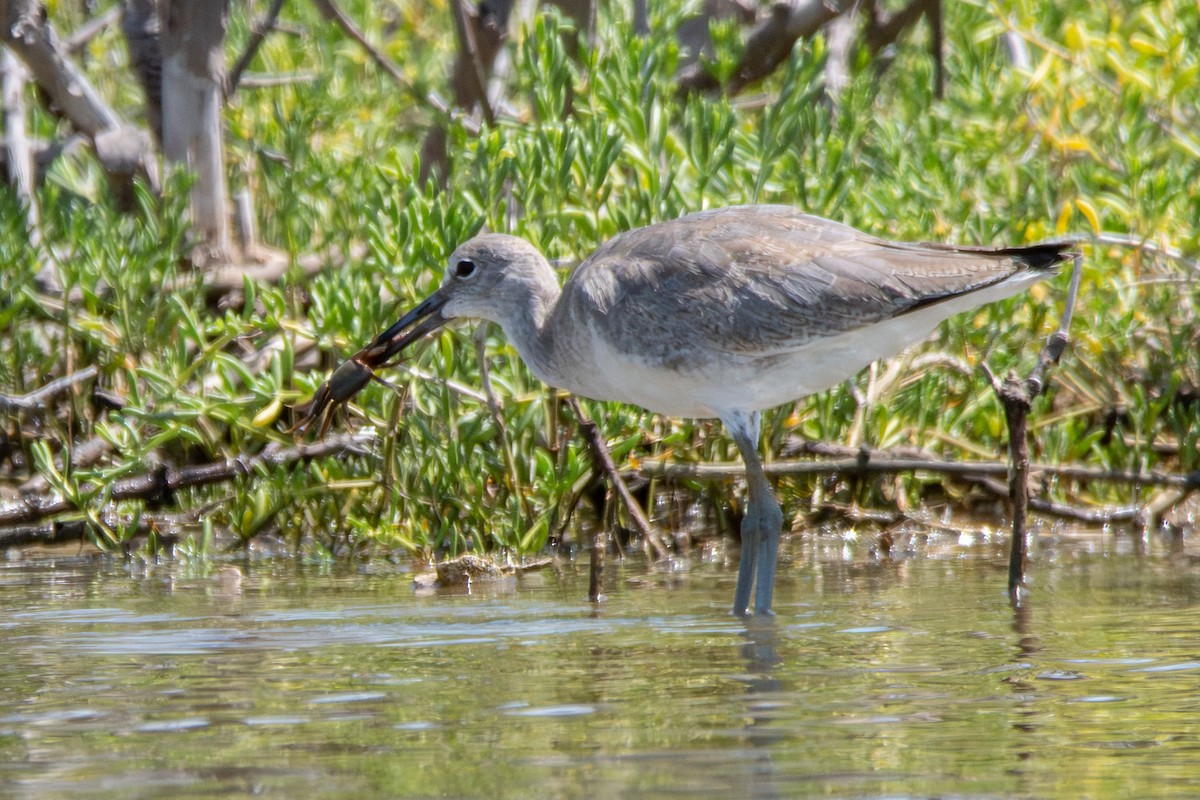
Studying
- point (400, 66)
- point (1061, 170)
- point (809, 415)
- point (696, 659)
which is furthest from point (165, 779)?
point (400, 66)

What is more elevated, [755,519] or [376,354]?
[376,354]

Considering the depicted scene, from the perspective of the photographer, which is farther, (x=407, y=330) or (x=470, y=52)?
(x=470, y=52)

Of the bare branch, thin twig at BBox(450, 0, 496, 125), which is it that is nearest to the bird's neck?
thin twig at BBox(450, 0, 496, 125)

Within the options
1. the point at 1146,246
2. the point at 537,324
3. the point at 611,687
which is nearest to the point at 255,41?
the point at 537,324

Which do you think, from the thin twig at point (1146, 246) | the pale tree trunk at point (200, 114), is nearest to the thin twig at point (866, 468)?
the thin twig at point (1146, 246)

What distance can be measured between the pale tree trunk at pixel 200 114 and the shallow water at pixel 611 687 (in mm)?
2515

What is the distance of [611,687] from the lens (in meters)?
4.38

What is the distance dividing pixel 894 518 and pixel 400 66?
5517mm

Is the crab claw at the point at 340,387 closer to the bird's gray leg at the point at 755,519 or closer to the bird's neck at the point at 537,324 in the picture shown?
the bird's neck at the point at 537,324

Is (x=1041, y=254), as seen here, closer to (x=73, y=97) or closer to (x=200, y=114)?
(x=200, y=114)

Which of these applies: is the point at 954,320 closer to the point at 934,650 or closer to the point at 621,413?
the point at 621,413

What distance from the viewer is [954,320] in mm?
7574

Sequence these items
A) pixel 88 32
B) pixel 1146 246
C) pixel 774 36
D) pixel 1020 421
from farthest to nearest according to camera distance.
Result: pixel 88 32
pixel 774 36
pixel 1146 246
pixel 1020 421

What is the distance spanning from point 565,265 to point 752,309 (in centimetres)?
154
